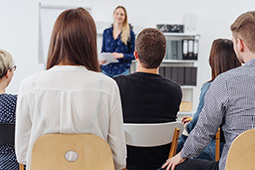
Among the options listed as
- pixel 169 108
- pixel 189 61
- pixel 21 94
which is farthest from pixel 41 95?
pixel 189 61

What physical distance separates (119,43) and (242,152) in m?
2.71

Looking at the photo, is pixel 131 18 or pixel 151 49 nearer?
pixel 151 49

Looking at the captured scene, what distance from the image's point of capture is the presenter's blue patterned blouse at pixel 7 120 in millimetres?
1446

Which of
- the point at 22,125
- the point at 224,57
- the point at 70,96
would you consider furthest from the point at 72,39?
the point at 224,57

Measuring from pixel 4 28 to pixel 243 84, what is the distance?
391 cm

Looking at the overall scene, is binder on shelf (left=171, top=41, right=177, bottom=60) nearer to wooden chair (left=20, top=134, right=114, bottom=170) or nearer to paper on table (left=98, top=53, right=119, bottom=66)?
paper on table (left=98, top=53, right=119, bottom=66)

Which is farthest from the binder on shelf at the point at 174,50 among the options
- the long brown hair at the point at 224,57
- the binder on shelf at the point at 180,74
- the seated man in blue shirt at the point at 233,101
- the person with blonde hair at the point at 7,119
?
the person with blonde hair at the point at 7,119

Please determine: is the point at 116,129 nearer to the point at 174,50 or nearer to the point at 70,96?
the point at 70,96

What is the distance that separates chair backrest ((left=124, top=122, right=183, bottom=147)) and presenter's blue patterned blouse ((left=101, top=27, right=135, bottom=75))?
208 centimetres

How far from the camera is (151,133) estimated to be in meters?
1.42

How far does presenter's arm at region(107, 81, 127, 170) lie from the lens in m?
1.15

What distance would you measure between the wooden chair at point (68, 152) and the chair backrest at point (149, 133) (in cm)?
38

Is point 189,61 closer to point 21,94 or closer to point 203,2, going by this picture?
point 203,2

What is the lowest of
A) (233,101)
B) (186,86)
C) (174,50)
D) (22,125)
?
(186,86)
